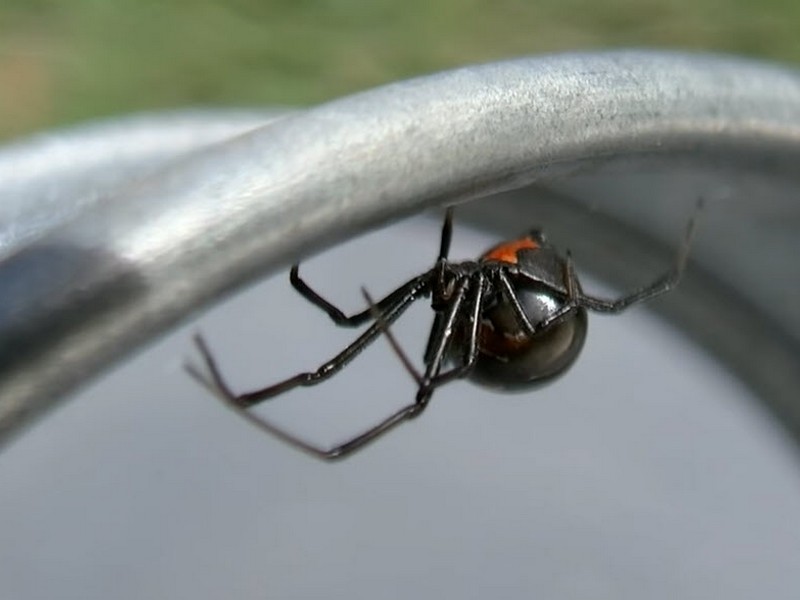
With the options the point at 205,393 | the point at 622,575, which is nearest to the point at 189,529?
the point at 205,393

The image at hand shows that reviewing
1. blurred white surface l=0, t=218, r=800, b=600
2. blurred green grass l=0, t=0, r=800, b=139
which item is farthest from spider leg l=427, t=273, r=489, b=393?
blurred green grass l=0, t=0, r=800, b=139

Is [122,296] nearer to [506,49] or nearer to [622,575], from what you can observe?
[622,575]

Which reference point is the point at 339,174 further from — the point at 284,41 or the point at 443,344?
the point at 284,41

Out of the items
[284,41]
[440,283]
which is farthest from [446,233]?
[284,41]

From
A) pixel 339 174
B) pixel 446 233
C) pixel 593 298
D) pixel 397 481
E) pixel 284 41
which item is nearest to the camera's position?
pixel 339 174

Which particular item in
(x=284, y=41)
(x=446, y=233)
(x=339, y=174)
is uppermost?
(x=284, y=41)

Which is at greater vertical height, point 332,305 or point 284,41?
point 284,41

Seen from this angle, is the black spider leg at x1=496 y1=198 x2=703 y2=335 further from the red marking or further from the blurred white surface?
the blurred white surface
